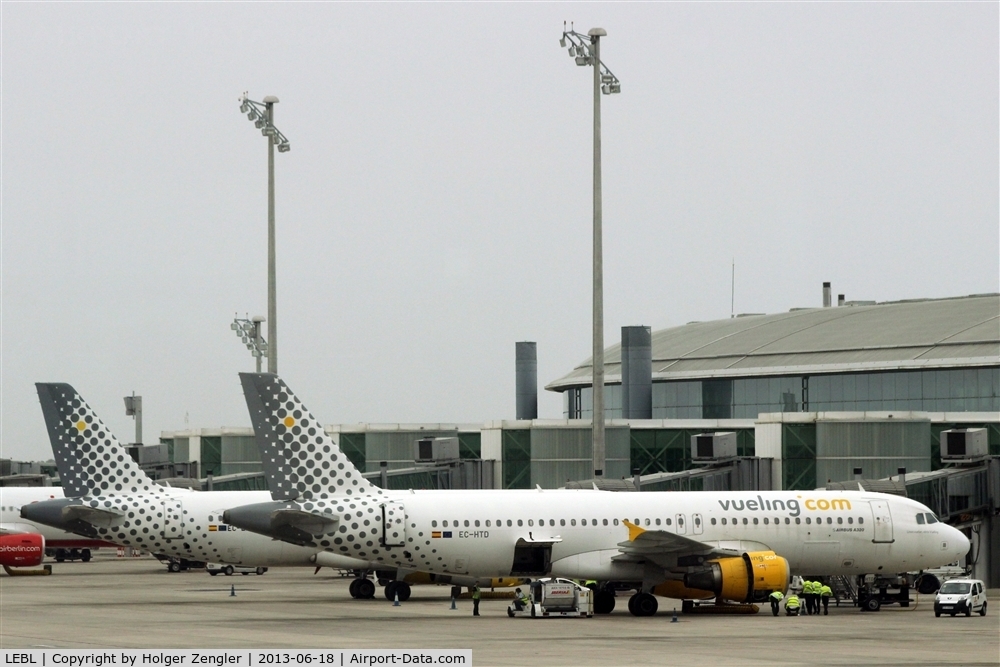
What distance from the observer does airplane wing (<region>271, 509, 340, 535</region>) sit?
159 ft

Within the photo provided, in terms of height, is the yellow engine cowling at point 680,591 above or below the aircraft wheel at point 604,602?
above

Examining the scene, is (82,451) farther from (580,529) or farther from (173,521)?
(580,529)

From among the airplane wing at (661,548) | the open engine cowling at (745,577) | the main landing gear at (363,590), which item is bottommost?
the main landing gear at (363,590)

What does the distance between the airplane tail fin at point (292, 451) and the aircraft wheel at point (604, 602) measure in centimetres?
817

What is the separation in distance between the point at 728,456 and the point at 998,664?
110 feet

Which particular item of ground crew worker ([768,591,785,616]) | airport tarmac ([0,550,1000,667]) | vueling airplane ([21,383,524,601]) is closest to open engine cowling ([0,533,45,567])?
airport tarmac ([0,550,1000,667])

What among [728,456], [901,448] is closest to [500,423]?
[728,456]

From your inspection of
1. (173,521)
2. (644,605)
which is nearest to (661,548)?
(644,605)

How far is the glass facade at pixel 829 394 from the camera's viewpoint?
86.0 metres

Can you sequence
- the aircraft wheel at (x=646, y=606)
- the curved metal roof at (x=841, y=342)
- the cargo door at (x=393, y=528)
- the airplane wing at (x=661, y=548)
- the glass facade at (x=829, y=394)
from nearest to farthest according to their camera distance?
the airplane wing at (x=661, y=548), the cargo door at (x=393, y=528), the aircraft wheel at (x=646, y=606), the glass facade at (x=829, y=394), the curved metal roof at (x=841, y=342)

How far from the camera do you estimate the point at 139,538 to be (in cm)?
5931

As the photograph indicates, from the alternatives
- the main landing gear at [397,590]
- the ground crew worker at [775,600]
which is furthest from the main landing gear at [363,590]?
the ground crew worker at [775,600]

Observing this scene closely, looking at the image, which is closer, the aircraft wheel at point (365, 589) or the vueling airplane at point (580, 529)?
the vueling airplane at point (580, 529)

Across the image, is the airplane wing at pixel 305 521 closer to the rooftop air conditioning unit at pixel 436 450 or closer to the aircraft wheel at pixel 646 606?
the aircraft wheel at pixel 646 606
